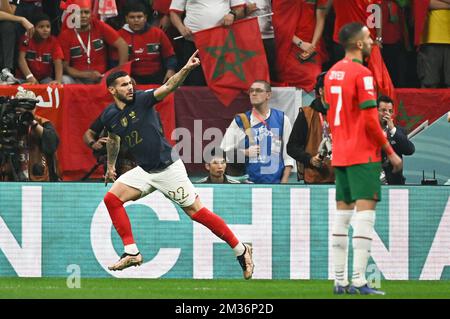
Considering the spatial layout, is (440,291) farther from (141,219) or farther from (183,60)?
(183,60)

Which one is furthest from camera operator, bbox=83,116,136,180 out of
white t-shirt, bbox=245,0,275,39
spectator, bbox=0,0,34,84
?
white t-shirt, bbox=245,0,275,39

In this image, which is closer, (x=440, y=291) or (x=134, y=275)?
(x=440, y=291)

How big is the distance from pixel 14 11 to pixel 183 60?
2093mm

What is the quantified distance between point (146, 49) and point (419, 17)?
323cm

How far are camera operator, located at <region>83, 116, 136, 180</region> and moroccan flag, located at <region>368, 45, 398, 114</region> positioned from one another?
2.90m

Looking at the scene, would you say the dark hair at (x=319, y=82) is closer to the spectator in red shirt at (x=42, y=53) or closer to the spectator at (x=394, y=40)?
the spectator at (x=394, y=40)

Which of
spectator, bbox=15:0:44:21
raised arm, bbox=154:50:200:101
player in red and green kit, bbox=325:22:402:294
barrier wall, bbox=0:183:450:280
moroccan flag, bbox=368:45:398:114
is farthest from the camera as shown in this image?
spectator, bbox=15:0:44:21

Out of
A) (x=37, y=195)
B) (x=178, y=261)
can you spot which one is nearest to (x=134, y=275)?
(x=178, y=261)

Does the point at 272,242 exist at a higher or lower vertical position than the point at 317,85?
lower

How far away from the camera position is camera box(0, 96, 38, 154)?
13438 mm

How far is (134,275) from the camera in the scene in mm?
13266

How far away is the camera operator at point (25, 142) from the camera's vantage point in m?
13.5

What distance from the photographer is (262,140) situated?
1386 cm

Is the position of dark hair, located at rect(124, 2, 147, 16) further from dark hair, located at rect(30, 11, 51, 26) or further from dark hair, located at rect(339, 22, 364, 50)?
dark hair, located at rect(339, 22, 364, 50)
